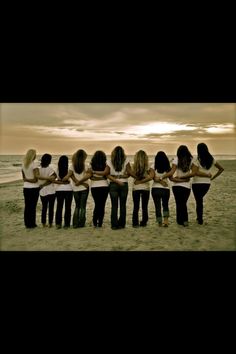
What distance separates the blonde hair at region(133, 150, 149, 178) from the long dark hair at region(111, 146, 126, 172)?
10.3 inches

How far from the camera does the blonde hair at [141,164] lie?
5801 millimetres

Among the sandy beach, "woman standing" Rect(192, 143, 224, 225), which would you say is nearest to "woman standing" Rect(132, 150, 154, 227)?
the sandy beach

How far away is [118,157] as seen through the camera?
18.9ft

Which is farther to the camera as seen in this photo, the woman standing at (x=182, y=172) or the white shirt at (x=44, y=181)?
the white shirt at (x=44, y=181)

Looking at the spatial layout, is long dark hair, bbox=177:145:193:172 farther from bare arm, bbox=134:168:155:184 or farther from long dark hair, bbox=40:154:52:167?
long dark hair, bbox=40:154:52:167

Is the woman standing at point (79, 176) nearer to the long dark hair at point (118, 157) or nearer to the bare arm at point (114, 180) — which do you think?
the bare arm at point (114, 180)

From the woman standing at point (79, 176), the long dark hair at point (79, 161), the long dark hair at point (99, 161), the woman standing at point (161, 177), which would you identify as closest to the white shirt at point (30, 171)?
the woman standing at point (79, 176)

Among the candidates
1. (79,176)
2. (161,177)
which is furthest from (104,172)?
(161,177)

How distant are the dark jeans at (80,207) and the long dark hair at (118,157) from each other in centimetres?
71

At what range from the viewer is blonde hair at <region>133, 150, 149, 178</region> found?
5801mm

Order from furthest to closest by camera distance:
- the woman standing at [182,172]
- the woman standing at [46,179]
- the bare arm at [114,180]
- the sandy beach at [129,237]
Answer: the woman standing at [46,179]
the woman standing at [182,172]
the bare arm at [114,180]
the sandy beach at [129,237]

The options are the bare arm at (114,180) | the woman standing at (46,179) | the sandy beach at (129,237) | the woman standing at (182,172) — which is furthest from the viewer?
the woman standing at (46,179)
